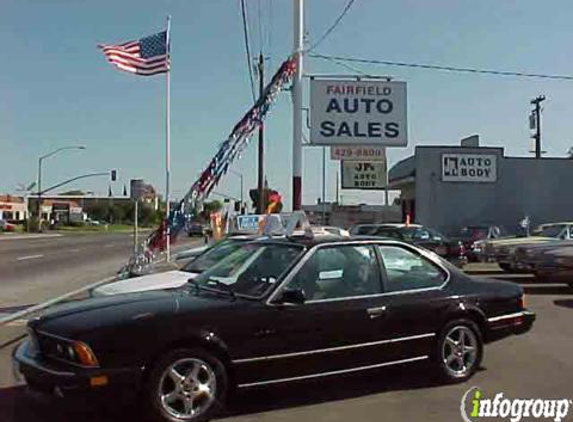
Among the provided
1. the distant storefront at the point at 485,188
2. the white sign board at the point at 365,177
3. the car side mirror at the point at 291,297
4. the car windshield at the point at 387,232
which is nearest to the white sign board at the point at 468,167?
the distant storefront at the point at 485,188

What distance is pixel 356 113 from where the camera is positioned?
1755 cm

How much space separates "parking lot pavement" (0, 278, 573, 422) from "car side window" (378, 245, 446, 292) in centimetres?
80

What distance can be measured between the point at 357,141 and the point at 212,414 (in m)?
12.1

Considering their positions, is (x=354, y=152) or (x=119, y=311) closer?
(x=119, y=311)

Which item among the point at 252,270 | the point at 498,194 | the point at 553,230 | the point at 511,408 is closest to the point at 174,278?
the point at 252,270

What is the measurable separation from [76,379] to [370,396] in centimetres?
259

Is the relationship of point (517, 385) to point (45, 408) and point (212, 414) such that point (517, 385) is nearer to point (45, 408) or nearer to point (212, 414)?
point (212, 414)

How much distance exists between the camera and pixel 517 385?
7.06 m

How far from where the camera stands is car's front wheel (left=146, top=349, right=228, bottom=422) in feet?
18.5

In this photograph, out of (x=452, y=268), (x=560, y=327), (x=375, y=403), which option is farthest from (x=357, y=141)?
(x=375, y=403)

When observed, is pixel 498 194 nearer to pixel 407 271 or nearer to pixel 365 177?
pixel 365 177

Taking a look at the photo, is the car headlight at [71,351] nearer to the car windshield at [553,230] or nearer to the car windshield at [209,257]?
the car windshield at [209,257]

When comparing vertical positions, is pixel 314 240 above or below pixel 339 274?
above

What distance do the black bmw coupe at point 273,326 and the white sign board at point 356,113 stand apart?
9940 mm
